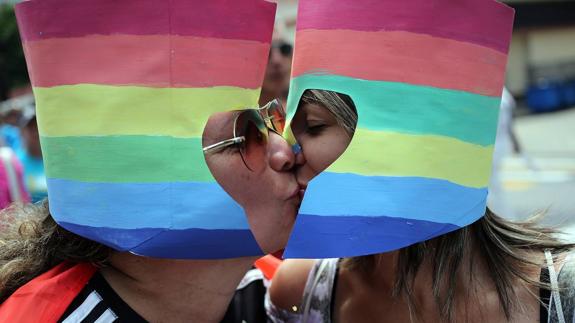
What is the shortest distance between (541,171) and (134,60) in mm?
9941

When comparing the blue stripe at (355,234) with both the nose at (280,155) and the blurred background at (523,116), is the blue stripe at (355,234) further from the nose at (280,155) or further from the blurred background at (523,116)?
the blurred background at (523,116)

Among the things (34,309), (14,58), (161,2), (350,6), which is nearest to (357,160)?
(350,6)

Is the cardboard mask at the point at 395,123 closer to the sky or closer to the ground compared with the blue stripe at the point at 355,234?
closer to the sky

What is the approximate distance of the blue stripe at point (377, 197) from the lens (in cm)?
161

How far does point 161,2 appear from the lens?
157 cm

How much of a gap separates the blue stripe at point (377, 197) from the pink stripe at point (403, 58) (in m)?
0.23

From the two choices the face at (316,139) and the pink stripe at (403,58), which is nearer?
the pink stripe at (403,58)

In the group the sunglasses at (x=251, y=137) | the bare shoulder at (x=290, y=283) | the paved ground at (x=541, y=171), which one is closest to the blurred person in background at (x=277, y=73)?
the paved ground at (x=541, y=171)

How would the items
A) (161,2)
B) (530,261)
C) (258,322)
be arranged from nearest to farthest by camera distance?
(161,2) → (530,261) → (258,322)

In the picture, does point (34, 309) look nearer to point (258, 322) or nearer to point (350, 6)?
point (258, 322)

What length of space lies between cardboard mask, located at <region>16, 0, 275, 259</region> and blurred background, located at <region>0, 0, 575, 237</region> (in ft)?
3.74

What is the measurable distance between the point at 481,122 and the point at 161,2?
804 mm

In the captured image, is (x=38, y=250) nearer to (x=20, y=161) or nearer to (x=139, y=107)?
(x=139, y=107)

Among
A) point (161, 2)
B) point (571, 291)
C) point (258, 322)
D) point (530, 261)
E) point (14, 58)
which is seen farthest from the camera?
point (14, 58)
